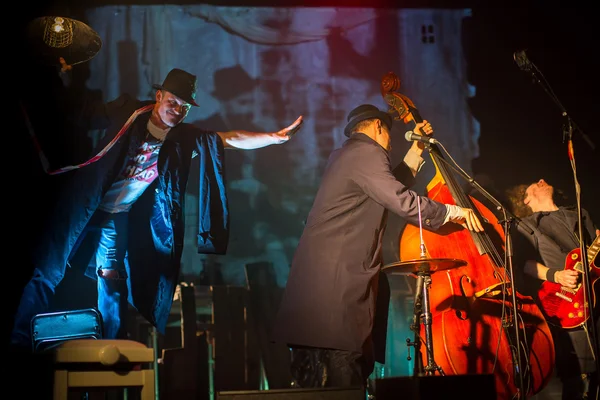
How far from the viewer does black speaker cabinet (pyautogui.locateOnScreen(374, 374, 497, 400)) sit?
9.78ft

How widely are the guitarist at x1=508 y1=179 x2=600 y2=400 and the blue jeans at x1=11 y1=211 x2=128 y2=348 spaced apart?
2.83m

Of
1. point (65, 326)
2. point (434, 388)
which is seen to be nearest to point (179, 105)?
point (65, 326)

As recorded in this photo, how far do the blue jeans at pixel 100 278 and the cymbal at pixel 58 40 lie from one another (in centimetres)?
121

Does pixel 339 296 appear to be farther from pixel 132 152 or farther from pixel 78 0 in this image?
pixel 78 0

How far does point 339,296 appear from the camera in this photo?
151 inches

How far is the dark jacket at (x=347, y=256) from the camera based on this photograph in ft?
12.4

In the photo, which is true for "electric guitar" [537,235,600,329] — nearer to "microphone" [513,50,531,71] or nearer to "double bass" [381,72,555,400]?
"double bass" [381,72,555,400]

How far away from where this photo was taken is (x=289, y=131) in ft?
16.5

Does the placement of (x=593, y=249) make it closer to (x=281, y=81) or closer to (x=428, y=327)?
(x=428, y=327)

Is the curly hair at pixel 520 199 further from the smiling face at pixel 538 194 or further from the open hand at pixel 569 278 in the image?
the open hand at pixel 569 278

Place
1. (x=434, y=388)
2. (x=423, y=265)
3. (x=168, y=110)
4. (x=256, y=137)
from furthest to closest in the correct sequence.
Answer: (x=256, y=137), (x=168, y=110), (x=423, y=265), (x=434, y=388)

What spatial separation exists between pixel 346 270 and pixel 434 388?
104 centimetres

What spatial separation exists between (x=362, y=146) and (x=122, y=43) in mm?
2119

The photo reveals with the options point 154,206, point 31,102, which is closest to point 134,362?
point 154,206
